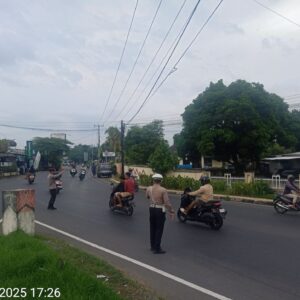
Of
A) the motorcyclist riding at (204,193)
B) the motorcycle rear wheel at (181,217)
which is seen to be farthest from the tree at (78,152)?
the motorcyclist riding at (204,193)

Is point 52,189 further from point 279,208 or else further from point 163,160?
point 163,160

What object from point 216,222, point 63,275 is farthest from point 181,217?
point 63,275

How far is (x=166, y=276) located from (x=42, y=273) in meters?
A: 2.24

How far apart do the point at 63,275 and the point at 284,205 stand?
12905 mm

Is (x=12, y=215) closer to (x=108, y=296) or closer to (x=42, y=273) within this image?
(x=42, y=273)

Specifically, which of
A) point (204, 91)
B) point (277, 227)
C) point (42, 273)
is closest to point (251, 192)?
point (277, 227)

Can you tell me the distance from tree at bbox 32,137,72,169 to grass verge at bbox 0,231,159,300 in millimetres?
91934

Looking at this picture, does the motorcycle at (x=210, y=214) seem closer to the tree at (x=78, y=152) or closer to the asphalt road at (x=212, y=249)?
the asphalt road at (x=212, y=249)

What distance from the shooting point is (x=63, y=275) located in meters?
6.39

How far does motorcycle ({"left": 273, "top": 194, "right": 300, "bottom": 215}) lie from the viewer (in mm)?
17541

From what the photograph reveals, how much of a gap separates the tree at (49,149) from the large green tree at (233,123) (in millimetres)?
57291

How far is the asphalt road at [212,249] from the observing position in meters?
7.20

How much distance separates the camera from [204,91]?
157 ft

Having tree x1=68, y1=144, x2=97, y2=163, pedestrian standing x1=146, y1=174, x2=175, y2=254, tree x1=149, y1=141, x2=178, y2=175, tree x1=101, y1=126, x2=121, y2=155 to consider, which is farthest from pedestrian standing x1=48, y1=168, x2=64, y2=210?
tree x1=68, y1=144, x2=97, y2=163
